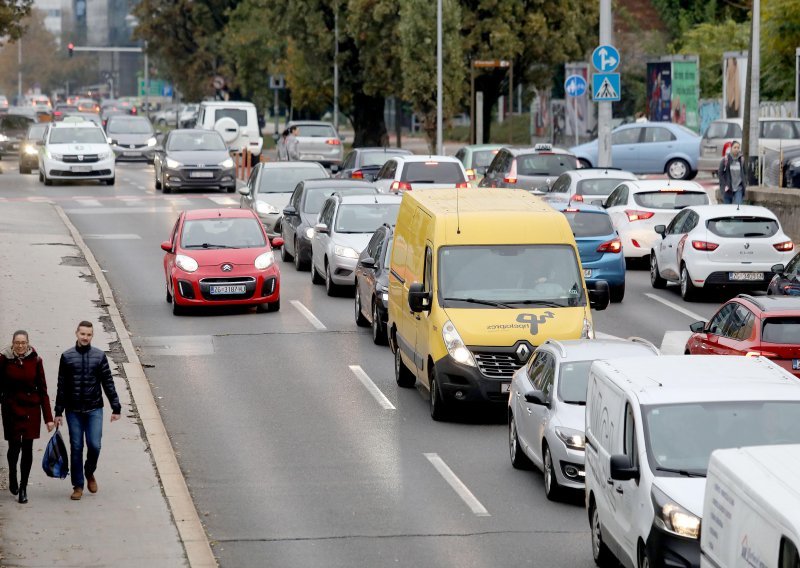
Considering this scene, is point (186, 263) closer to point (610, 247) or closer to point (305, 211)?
point (305, 211)

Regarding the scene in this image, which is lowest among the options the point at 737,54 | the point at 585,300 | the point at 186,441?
the point at 186,441

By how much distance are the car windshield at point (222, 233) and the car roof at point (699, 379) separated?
13.7 m

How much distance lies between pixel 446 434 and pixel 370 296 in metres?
5.99

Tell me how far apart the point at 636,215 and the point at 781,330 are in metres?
12.9

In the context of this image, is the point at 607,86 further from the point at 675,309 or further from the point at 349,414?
the point at 349,414

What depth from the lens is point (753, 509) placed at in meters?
7.88

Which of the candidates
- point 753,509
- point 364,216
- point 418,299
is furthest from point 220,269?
point 753,509

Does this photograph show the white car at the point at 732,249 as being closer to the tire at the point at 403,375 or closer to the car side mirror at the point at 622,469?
the tire at the point at 403,375

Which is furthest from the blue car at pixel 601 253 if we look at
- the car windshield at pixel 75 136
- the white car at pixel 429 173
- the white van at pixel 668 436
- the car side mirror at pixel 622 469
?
the car windshield at pixel 75 136

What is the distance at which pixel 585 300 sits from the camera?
18.2m

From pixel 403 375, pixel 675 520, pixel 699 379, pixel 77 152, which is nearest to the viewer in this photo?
pixel 675 520

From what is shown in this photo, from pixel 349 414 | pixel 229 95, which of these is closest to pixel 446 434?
pixel 349 414

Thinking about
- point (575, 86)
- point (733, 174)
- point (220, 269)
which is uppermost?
point (575, 86)

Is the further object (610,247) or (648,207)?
(648,207)
